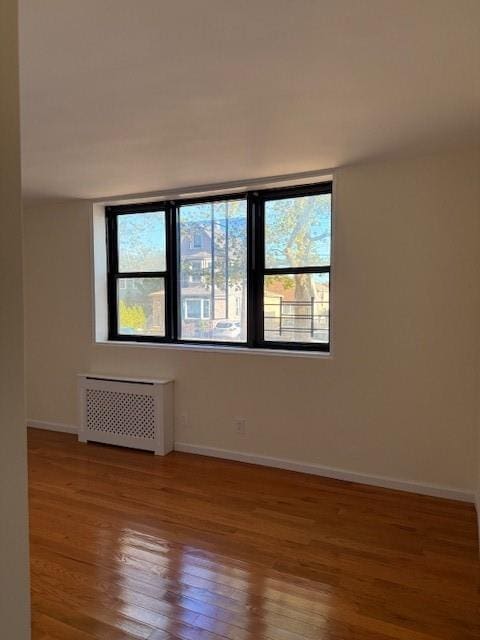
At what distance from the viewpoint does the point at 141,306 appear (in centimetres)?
437

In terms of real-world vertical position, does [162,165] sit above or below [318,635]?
above

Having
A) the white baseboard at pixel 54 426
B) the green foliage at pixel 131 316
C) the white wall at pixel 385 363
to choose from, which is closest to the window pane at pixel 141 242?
the green foliage at pixel 131 316

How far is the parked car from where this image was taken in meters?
3.94

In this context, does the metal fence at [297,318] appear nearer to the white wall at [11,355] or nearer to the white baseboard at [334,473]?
the white baseboard at [334,473]

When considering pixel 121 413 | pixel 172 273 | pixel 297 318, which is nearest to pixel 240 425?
pixel 297 318

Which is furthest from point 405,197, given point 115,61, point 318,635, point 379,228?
point 318,635

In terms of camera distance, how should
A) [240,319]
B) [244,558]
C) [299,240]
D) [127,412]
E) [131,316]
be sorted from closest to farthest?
[244,558] → [299,240] → [240,319] → [127,412] → [131,316]

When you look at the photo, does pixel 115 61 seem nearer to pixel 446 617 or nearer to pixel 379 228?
pixel 379 228

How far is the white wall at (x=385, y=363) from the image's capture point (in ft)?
9.81

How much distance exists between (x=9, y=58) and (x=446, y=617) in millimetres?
2517

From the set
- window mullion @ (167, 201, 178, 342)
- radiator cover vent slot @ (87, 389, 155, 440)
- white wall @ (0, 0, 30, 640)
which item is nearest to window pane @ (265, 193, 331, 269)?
window mullion @ (167, 201, 178, 342)

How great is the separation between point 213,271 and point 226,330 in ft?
1.83

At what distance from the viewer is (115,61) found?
1.74 metres

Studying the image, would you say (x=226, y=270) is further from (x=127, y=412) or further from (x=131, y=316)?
(x=127, y=412)
